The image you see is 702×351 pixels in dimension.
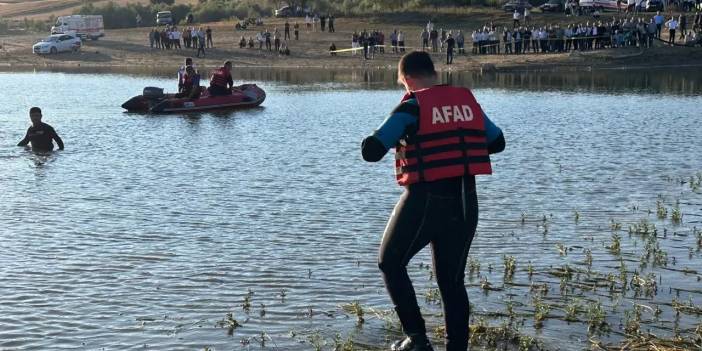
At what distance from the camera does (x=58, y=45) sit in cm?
6481

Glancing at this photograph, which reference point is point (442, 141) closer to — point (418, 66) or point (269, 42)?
point (418, 66)

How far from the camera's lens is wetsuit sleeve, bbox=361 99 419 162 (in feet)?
22.2

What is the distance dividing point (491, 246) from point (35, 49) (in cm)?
5810

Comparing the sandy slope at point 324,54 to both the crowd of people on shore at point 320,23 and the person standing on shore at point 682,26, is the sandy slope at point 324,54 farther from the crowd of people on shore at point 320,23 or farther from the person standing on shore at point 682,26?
the person standing on shore at point 682,26

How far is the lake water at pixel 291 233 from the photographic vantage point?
353 inches

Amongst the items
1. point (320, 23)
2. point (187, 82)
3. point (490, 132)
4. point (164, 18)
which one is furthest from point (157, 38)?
point (490, 132)

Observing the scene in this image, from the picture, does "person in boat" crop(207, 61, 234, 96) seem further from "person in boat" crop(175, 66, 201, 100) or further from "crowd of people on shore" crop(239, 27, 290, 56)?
"crowd of people on shore" crop(239, 27, 290, 56)

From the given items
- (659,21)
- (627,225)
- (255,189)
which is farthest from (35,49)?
(627,225)

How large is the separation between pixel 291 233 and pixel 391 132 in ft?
20.8

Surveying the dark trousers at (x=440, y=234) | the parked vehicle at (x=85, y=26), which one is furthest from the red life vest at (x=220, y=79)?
the parked vehicle at (x=85, y=26)

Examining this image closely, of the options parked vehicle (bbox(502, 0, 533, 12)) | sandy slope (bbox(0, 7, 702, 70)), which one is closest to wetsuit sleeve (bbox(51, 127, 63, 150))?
sandy slope (bbox(0, 7, 702, 70))

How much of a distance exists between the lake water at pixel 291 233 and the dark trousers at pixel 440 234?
1198mm

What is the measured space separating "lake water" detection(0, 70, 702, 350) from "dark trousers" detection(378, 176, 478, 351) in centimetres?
120

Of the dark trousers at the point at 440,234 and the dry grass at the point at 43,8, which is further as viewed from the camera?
the dry grass at the point at 43,8
